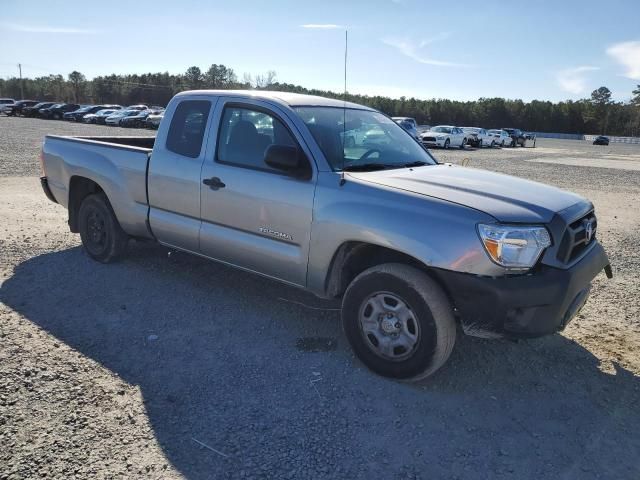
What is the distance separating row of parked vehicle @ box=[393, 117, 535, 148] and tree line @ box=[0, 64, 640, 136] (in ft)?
150

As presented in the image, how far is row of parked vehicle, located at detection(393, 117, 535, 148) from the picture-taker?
108ft

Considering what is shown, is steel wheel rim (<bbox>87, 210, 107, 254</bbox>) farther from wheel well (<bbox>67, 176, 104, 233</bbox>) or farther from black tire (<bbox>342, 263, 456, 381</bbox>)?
black tire (<bbox>342, 263, 456, 381</bbox>)

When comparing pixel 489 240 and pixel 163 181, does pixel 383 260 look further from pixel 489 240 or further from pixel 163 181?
pixel 163 181

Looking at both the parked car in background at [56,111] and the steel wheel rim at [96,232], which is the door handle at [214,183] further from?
the parked car in background at [56,111]

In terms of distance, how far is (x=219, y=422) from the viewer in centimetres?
304

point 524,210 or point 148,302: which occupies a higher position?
point 524,210

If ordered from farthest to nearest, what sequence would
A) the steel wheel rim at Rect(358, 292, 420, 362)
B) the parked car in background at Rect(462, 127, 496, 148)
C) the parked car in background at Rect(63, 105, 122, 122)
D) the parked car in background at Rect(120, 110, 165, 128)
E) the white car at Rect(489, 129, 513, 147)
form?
the parked car in background at Rect(63, 105, 122, 122)
the white car at Rect(489, 129, 513, 147)
the parked car in background at Rect(462, 127, 496, 148)
the parked car in background at Rect(120, 110, 165, 128)
the steel wheel rim at Rect(358, 292, 420, 362)

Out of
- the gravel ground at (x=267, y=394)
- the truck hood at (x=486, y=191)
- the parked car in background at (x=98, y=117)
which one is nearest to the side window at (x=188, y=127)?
the gravel ground at (x=267, y=394)

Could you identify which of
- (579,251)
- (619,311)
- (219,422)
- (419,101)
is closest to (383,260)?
(579,251)

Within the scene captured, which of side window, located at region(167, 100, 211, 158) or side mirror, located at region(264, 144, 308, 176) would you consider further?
side window, located at region(167, 100, 211, 158)

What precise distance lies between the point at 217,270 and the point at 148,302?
1.06 metres

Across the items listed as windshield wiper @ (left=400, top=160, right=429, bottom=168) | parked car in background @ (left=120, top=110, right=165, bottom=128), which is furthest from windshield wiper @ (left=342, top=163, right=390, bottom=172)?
parked car in background @ (left=120, top=110, right=165, bottom=128)

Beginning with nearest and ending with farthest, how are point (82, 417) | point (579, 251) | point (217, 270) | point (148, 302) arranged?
point (82, 417) < point (579, 251) < point (148, 302) < point (217, 270)

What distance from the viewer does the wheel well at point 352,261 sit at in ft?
12.1
